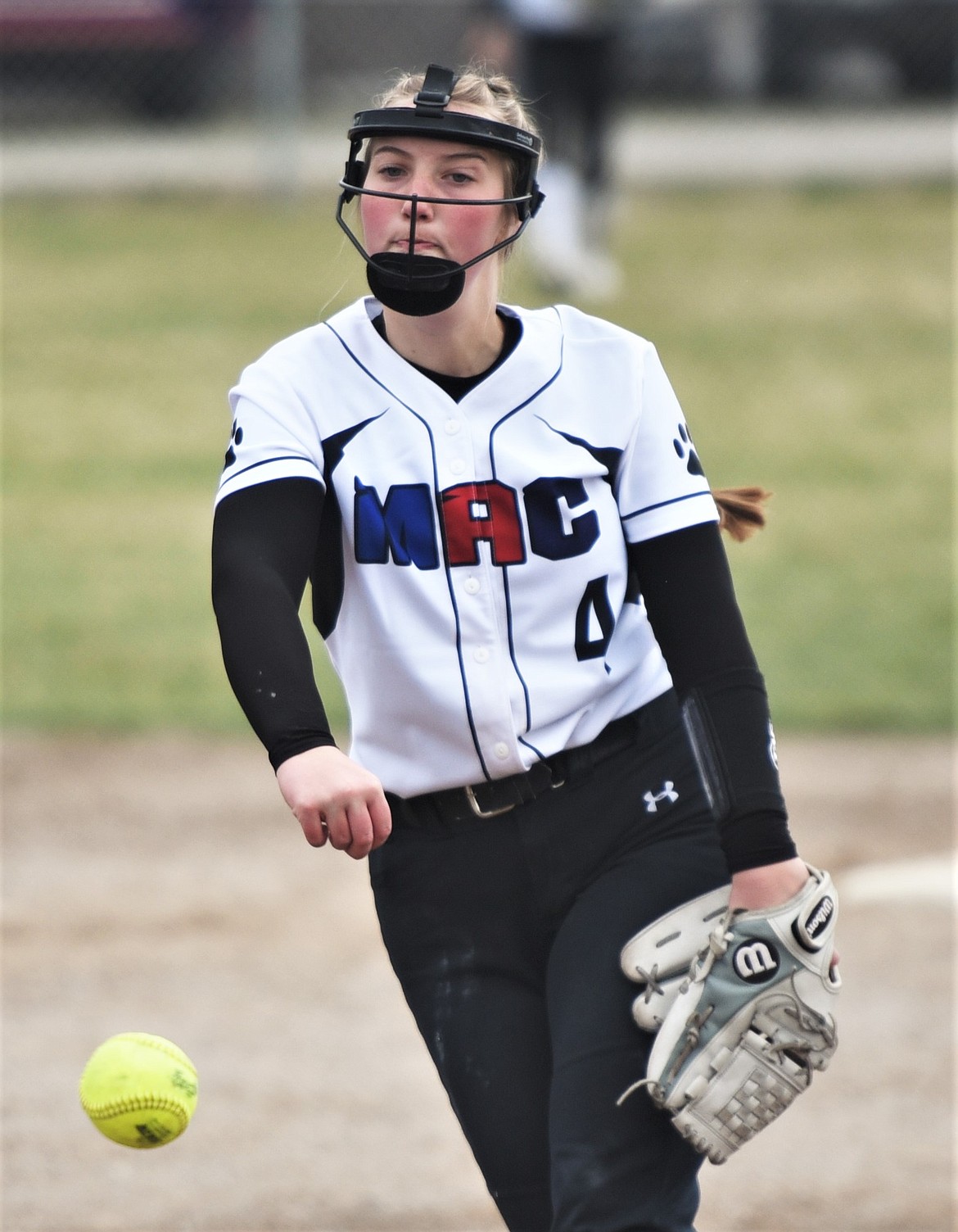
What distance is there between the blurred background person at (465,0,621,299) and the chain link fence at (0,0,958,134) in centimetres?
240

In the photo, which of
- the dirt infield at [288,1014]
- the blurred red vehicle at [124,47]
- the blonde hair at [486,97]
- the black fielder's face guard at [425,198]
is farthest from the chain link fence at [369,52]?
the black fielder's face guard at [425,198]

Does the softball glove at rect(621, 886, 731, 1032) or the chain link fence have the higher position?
the chain link fence

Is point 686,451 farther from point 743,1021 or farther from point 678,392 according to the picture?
point 678,392

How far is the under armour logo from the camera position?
2.66 meters

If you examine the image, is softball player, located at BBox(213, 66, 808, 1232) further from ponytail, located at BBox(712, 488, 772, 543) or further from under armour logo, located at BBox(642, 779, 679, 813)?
ponytail, located at BBox(712, 488, 772, 543)

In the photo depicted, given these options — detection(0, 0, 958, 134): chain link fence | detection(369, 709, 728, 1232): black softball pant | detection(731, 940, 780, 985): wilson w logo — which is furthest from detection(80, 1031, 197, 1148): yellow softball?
detection(0, 0, 958, 134): chain link fence

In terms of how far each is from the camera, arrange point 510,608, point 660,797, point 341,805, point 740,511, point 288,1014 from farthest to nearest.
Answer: point 288,1014 → point 740,511 → point 660,797 → point 510,608 → point 341,805

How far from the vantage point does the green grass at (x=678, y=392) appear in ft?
23.9

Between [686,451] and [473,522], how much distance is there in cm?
32

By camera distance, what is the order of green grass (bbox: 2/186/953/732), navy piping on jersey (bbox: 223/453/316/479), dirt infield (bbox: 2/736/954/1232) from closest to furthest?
navy piping on jersey (bbox: 223/453/316/479) < dirt infield (bbox: 2/736/954/1232) < green grass (bbox: 2/186/953/732)

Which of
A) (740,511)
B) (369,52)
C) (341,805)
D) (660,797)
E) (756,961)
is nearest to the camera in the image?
(341,805)

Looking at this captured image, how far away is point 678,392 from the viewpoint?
10273mm

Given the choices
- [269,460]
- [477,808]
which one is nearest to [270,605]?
[269,460]

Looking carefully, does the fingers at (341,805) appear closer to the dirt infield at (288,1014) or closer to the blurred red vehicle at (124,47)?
the dirt infield at (288,1014)
